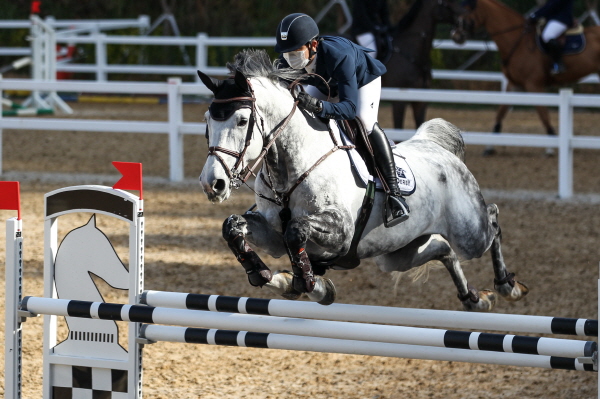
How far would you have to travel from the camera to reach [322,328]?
3.50 metres

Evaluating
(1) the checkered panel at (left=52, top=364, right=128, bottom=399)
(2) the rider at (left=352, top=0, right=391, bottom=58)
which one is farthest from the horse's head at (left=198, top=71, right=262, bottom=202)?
Result: (2) the rider at (left=352, top=0, right=391, bottom=58)

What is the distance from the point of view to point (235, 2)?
73.8 ft

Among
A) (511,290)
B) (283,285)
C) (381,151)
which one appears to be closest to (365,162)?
(381,151)

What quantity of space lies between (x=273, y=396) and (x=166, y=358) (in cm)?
86

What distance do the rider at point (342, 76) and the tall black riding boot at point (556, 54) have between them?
27.7 feet

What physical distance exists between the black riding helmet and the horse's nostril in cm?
68

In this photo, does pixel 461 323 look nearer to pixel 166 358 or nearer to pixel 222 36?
pixel 166 358

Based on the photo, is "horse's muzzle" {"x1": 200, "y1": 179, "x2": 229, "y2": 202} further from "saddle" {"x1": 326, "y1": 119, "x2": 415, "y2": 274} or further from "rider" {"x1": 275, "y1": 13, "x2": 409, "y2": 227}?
"saddle" {"x1": 326, "y1": 119, "x2": 415, "y2": 274}

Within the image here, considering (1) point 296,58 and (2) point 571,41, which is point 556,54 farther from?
(1) point 296,58

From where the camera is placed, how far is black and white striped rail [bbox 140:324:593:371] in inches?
133

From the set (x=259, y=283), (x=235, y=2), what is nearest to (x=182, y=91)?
(x=259, y=283)

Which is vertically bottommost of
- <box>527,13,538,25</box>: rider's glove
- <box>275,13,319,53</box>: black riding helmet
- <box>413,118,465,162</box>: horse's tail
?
<box>413,118,465,162</box>: horse's tail

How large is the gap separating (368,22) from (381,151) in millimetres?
7234

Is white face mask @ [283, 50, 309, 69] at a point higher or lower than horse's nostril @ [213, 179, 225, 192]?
higher
